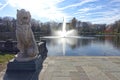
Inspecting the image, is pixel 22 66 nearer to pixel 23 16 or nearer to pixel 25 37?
pixel 25 37

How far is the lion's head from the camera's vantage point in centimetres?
924

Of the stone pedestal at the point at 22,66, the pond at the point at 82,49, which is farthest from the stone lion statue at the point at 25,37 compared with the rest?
the pond at the point at 82,49

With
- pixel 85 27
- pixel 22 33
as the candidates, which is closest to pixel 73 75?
pixel 22 33

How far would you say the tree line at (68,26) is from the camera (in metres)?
94.5

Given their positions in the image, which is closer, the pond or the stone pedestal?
the stone pedestal

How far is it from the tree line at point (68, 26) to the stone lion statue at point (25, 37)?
254 feet

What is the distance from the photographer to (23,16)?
9.28m

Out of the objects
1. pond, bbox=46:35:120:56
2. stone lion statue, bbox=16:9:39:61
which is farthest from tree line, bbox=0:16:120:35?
stone lion statue, bbox=16:9:39:61

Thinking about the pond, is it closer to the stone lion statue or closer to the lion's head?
the stone lion statue

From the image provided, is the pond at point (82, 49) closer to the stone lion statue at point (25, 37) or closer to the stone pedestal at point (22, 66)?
the stone lion statue at point (25, 37)

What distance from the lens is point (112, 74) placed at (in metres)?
9.05

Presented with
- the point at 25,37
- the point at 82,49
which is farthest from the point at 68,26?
the point at 25,37

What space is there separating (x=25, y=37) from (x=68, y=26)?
90.5 metres

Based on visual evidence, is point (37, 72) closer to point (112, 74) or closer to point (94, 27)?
point (112, 74)
